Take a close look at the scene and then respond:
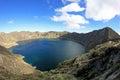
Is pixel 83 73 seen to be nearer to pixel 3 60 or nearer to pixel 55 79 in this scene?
pixel 55 79

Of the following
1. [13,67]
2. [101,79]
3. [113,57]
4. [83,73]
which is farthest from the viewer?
[13,67]

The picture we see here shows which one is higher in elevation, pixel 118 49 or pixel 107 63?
pixel 118 49

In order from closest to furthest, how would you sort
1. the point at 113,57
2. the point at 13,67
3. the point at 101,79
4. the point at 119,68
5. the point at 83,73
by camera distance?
the point at 119,68 → the point at 101,79 → the point at 113,57 → the point at 83,73 → the point at 13,67

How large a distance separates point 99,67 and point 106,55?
10924mm

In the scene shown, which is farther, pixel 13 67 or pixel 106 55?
pixel 13 67

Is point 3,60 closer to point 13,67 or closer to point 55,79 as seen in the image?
point 13,67

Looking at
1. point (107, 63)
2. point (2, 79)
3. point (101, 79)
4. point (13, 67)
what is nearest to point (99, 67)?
point (107, 63)

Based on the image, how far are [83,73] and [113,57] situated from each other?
708 inches

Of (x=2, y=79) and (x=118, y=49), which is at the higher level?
(x=118, y=49)

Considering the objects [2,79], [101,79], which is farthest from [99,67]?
[2,79]

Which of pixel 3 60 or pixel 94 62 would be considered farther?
pixel 3 60

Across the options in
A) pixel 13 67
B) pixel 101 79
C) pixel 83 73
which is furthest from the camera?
pixel 13 67

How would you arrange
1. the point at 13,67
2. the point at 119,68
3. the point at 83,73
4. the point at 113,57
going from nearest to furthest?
1. the point at 119,68
2. the point at 113,57
3. the point at 83,73
4. the point at 13,67

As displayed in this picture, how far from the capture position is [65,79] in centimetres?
7569
